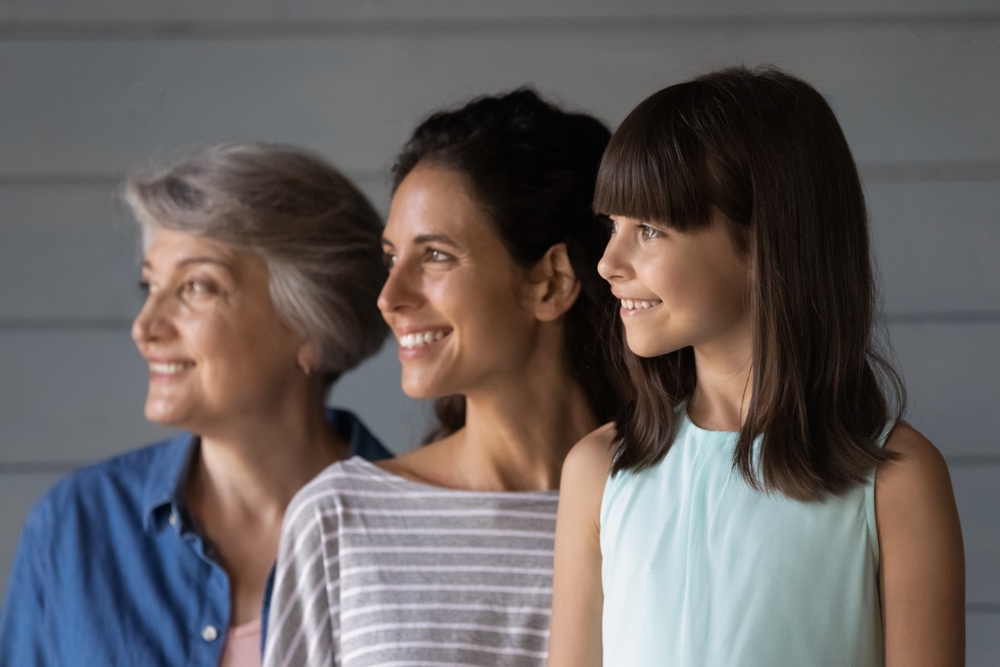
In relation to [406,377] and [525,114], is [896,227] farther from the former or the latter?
[406,377]

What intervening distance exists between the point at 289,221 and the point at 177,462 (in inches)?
18.1

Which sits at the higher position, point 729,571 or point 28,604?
point 729,571

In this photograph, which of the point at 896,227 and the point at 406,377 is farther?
the point at 896,227

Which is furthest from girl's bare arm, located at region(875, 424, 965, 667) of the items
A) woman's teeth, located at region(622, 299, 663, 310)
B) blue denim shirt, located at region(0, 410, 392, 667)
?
blue denim shirt, located at region(0, 410, 392, 667)

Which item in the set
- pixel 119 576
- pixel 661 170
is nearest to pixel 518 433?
pixel 661 170

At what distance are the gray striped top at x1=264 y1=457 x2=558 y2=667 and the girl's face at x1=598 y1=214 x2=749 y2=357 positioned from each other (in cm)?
45

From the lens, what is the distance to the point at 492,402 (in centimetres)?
143

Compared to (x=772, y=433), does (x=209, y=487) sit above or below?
below

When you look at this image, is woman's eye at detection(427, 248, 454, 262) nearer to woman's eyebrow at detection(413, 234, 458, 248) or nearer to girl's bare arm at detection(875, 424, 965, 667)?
woman's eyebrow at detection(413, 234, 458, 248)

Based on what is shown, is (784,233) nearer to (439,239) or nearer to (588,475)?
(588,475)

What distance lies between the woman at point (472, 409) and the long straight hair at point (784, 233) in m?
0.34

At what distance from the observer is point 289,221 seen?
167 cm

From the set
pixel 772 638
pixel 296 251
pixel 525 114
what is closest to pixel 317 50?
pixel 296 251

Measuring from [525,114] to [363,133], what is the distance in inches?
26.6
